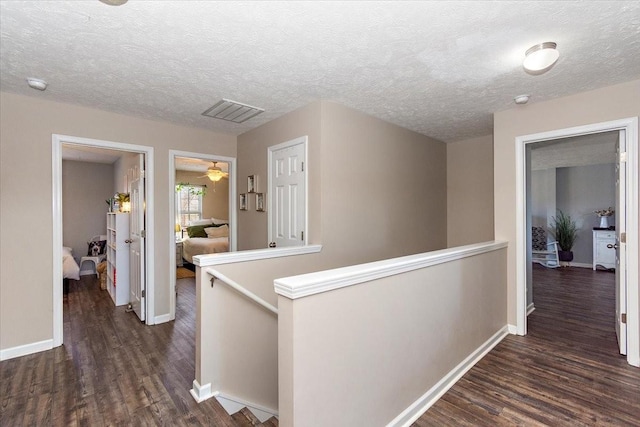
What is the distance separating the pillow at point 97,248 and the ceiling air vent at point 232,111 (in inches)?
178

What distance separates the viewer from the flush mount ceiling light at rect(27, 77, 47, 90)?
2421mm

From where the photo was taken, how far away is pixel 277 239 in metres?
3.53

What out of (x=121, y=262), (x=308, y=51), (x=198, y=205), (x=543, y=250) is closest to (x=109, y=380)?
(x=121, y=262)

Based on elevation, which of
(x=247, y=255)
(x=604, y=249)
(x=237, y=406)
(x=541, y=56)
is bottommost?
(x=237, y=406)

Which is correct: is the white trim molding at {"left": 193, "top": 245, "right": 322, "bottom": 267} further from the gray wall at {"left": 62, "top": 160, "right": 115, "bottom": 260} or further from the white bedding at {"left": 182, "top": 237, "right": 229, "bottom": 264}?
the gray wall at {"left": 62, "top": 160, "right": 115, "bottom": 260}

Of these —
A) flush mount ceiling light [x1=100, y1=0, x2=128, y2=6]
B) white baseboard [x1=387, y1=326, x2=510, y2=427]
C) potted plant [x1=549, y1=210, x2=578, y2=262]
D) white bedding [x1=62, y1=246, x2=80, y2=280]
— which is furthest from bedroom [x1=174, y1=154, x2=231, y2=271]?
potted plant [x1=549, y1=210, x2=578, y2=262]

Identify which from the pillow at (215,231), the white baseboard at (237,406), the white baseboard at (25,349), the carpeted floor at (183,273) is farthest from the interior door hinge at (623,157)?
the pillow at (215,231)

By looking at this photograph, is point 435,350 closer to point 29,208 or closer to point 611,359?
point 611,359

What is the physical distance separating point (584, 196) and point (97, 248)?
10.6 m

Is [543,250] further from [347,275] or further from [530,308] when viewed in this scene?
[347,275]

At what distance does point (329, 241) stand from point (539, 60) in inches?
83.8

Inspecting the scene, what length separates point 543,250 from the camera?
Answer: 22.4 ft

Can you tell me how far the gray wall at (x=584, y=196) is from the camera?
6.50 metres

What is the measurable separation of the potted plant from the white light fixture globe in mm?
6323
